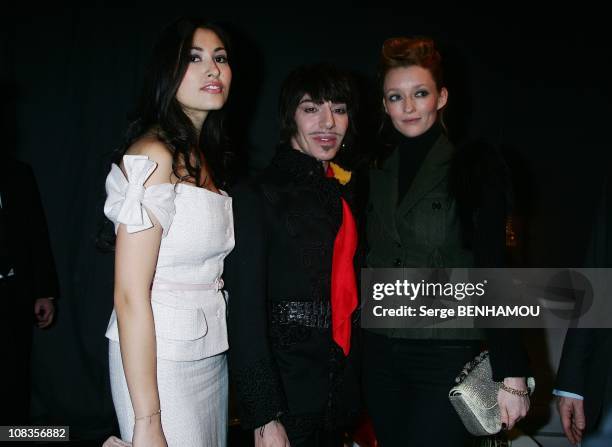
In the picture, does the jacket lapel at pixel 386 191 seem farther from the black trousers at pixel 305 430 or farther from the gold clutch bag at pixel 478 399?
the black trousers at pixel 305 430

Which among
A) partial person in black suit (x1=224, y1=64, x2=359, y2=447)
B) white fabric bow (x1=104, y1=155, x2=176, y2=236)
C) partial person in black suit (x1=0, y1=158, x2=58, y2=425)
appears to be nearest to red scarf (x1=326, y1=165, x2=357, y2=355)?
partial person in black suit (x1=224, y1=64, x2=359, y2=447)

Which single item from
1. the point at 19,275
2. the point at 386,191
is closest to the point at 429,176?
the point at 386,191

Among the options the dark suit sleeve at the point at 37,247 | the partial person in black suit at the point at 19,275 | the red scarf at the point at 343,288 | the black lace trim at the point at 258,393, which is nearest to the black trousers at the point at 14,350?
the partial person in black suit at the point at 19,275

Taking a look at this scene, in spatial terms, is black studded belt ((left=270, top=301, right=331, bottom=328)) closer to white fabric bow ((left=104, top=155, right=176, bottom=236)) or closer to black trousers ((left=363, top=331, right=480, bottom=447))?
black trousers ((left=363, top=331, right=480, bottom=447))

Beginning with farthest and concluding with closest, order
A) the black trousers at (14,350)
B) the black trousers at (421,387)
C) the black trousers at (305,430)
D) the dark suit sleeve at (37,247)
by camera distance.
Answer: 1. the dark suit sleeve at (37,247)
2. the black trousers at (14,350)
3. the black trousers at (421,387)
4. the black trousers at (305,430)

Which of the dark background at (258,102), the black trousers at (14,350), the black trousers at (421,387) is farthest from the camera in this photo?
the dark background at (258,102)

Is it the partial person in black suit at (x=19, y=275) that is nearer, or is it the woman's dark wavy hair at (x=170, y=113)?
the woman's dark wavy hair at (x=170, y=113)

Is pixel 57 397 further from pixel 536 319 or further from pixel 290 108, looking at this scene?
pixel 536 319

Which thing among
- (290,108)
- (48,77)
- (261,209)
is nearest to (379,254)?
(261,209)

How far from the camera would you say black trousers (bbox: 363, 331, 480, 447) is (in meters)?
1.64

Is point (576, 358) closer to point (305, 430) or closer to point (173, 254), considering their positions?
point (305, 430)

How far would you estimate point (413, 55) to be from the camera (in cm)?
178

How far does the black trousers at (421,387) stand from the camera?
164 centimetres

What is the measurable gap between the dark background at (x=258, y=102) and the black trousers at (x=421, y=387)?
1665mm
